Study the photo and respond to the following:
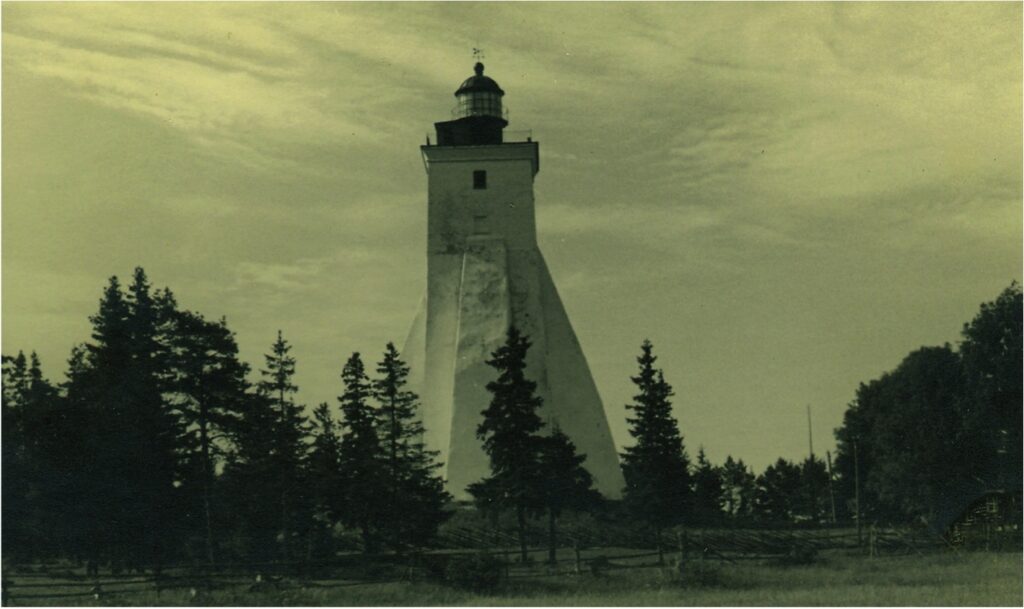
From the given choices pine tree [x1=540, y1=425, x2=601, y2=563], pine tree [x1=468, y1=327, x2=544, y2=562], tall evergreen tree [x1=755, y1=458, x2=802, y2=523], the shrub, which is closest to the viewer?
the shrub

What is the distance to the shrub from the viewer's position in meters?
27.8

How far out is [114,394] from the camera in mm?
29906

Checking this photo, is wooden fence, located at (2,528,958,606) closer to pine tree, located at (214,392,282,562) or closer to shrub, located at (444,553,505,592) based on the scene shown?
shrub, located at (444,553,505,592)

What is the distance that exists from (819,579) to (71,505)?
18.6m

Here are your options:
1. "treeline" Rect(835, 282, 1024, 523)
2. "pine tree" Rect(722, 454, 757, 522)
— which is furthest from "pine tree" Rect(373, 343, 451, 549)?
"pine tree" Rect(722, 454, 757, 522)

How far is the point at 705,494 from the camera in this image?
179ft

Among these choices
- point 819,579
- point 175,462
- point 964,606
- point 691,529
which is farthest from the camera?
point 691,529

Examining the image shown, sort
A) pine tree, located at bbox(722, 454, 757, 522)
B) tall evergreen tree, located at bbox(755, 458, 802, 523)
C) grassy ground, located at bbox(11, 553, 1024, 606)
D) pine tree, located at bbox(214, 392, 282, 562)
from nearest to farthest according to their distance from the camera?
grassy ground, located at bbox(11, 553, 1024, 606) → pine tree, located at bbox(214, 392, 282, 562) → tall evergreen tree, located at bbox(755, 458, 802, 523) → pine tree, located at bbox(722, 454, 757, 522)

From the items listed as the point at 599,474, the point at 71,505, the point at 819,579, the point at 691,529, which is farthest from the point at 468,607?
the point at 599,474

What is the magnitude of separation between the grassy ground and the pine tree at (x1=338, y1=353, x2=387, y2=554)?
514cm

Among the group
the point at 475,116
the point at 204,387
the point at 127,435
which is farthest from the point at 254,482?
the point at 475,116

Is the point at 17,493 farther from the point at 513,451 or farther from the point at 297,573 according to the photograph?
the point at 513,451

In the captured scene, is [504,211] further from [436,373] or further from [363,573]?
[363,573]

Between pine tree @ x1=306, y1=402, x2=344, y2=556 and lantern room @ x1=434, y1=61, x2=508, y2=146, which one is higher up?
lantern room @ x1=434, y1=61, x2=508, y2=146
